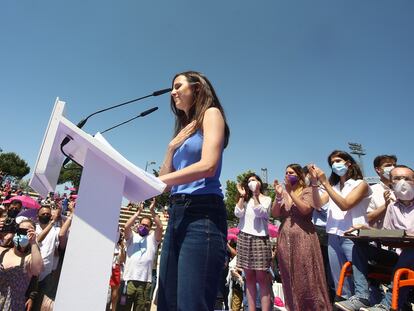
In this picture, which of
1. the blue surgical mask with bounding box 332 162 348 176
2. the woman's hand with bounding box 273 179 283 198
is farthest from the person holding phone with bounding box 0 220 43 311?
the blue surgical mask with bounding box 332 162 348 176

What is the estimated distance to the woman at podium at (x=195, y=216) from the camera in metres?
1.56

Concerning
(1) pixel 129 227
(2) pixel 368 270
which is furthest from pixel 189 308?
(1) pixel 129 227

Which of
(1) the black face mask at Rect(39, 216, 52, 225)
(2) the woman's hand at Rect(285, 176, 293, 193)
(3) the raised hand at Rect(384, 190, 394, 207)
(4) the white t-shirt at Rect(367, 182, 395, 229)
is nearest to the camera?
(3) the raised hand at Rect(384, 190, 394, 207)

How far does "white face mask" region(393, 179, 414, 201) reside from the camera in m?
3.04

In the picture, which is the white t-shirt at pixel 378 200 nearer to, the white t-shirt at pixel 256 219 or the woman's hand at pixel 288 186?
the woman's hand at pixel 288 186

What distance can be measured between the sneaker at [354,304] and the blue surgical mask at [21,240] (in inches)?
138

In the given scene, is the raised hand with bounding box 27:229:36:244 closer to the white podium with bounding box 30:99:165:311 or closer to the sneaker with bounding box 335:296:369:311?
the white podium with bounding box 30:99:165:311

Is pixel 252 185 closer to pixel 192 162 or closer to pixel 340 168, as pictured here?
pixel 340 168

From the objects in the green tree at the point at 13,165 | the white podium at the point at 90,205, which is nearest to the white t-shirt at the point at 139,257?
the white podium at the point at 90,205

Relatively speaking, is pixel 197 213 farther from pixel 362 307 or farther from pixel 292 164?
pixel 292 164

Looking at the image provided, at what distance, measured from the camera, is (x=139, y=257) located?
20.8ft

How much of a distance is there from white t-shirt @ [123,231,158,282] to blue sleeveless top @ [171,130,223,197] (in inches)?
194

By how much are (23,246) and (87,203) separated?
322 cm

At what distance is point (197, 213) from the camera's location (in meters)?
1.69
